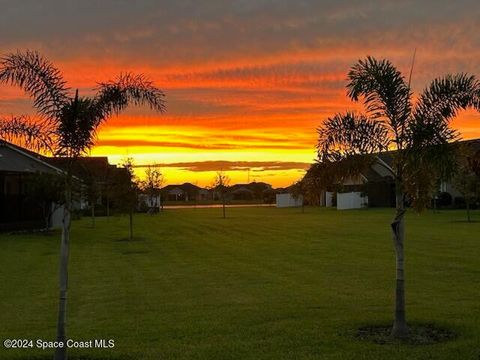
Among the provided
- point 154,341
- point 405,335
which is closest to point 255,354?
point 154,341

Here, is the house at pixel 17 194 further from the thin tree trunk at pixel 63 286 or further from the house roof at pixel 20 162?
the thin tree trunk at pixel 63 286

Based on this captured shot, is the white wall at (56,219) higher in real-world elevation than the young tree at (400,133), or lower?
lower

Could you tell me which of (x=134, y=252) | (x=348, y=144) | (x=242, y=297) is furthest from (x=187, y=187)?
(x=348, y=144)

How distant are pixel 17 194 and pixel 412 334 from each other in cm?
2937

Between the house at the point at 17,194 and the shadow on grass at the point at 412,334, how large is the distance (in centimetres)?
2526

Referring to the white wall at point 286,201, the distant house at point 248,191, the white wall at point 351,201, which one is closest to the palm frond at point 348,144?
the white wall at point 351,201

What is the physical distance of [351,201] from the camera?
64062 millimetres

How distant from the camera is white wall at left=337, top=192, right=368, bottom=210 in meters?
63.5

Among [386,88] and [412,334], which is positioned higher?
[386,88]

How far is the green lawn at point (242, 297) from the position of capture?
347 inches

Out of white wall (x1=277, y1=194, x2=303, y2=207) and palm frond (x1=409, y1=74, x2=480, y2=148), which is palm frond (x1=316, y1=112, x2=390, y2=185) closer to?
palm frond (x1=409, y1=74, x2=480, y2=148)

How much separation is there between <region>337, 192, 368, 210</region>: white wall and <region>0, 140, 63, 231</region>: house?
1379 inches

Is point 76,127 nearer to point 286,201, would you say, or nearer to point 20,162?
point 20,162

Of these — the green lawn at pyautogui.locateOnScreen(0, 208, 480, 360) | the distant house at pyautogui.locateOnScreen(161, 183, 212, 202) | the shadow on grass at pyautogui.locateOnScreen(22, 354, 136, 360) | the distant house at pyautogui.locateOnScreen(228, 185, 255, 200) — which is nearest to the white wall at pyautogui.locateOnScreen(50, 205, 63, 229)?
the green lawn at pyautogui.locateOnScreen(0, 208, 480, 360)
